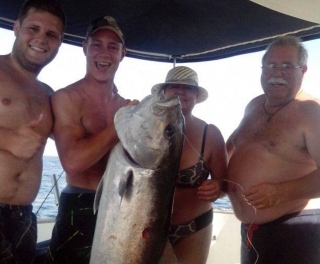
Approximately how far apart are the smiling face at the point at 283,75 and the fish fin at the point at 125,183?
1.78 meters

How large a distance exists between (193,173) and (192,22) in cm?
245

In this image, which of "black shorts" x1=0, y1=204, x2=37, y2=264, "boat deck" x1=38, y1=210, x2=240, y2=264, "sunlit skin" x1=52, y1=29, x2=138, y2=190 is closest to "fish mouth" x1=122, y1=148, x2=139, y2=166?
"sunlit skin" x1=52, y1=29, x2=138, y2=190

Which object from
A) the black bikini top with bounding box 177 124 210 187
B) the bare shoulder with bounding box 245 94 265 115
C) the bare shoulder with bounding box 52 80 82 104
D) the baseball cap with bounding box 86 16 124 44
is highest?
the baseball cap with bounding box 86 16 124 44

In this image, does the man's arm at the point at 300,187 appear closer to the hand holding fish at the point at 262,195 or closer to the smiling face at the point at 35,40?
the hand holding fish at the point at 262,195

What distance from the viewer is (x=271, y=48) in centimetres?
378

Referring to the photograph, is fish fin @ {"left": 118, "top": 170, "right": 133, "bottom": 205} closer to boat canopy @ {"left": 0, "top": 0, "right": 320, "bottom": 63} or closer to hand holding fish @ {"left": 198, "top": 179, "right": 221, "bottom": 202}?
hand holding fish @ {"left": 198, "top": 179, "right": 221, "bottom": 202}

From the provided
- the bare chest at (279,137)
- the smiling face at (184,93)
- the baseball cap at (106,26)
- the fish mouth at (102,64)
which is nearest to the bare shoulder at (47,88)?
the fish mouth at (102,64)

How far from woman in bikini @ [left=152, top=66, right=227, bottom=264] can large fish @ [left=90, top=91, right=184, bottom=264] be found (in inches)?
37.4

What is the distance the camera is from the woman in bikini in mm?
3558

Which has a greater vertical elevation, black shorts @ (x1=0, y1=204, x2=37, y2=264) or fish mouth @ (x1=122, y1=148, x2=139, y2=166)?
fish mouth @ (x1=122, y1=148, x2=139, y2=166)

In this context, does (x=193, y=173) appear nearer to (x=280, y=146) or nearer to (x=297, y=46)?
(x=280, y=146)

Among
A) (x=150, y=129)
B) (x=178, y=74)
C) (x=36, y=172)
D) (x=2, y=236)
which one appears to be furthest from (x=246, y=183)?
(x=2, y=236)

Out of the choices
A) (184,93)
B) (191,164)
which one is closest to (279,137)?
(191,164)

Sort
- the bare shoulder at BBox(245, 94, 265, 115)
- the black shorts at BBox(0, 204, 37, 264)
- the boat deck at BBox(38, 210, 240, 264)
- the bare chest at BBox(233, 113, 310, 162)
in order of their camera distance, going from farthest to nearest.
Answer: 1. the boat deck at BBox(38, 210, 240, 264)
2. the bare shoulder at BBox(245, 94, 265, 115)
3. the bare chest at BBox(233, 113, 310, 162)
4. the black shorts at BBox(0, 204, 37, 264)
